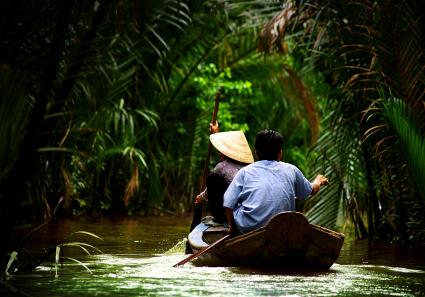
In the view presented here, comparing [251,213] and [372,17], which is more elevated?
[372,17]

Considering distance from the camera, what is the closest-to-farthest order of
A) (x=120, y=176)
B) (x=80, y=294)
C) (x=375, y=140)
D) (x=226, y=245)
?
1. (x=80, y=294)
2. (x=226, y=245)
3. (x=375, y=140)
4. (x=120, y=176)

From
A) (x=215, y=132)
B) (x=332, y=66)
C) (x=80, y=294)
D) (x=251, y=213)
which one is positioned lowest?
(x=80, y=294)

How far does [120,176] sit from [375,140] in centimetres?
753

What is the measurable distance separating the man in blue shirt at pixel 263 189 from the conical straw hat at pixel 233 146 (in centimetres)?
87

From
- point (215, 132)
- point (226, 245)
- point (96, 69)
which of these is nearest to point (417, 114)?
point (215, 132)

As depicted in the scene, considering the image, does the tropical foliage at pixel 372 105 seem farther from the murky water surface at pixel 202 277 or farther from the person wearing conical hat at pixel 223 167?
the person wearing conical hat at pixel 223 167

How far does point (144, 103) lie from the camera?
61.9 feet

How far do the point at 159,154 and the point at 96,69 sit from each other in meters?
11.3

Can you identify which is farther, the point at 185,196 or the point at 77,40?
the point at 185,196

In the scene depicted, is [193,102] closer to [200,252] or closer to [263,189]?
[200,252]

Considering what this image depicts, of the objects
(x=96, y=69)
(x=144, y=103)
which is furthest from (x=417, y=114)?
(x=144, y=103)

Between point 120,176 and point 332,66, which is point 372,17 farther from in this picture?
point 120,176

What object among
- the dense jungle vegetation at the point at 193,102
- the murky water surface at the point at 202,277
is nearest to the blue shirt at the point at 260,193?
the murky water surface at the point at 202,277

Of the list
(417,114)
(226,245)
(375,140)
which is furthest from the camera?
(375,140)
